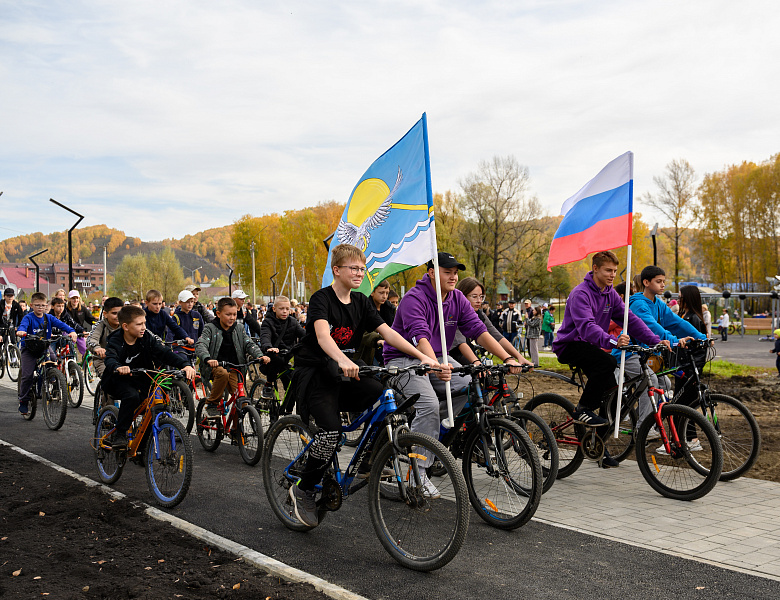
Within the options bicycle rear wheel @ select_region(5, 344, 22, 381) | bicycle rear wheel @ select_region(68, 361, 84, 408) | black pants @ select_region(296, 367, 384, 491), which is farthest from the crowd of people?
bicycle rear wheel @ select_region(5, 344, 22, 381)

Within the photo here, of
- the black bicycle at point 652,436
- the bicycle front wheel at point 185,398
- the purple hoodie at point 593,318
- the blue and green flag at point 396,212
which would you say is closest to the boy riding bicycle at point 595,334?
the purple hoodie at point 593,318

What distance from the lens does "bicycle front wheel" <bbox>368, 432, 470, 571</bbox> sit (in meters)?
4.17

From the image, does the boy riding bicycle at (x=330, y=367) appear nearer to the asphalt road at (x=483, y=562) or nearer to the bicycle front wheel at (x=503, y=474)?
the asphalt road at (x=483, y=562)

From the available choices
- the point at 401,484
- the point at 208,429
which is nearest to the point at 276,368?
the point at 208,429

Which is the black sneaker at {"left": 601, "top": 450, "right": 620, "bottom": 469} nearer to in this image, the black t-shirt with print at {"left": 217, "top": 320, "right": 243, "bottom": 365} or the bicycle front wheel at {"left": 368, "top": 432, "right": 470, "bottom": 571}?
the bicycle front wheel at {"left": 368, "top": 432, "right": 470, "bottom": 571}

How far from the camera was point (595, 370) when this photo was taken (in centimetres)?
655

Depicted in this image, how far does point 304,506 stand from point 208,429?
11.8 feet

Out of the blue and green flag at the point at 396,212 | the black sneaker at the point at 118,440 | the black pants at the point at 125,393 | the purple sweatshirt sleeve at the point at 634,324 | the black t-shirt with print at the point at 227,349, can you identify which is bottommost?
the black sneaker at the point at 118,440

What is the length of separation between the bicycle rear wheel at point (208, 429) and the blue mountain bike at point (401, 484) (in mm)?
3350

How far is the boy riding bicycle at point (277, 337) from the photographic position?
8672mm

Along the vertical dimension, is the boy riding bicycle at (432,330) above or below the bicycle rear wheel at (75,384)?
above

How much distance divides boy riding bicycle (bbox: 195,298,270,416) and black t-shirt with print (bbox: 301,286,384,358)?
3285mm

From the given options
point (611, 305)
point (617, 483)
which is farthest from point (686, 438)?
point (611, 305)

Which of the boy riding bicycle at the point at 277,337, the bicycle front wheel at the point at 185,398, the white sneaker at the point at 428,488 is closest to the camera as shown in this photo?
the white sneaker at the point at 428,488
